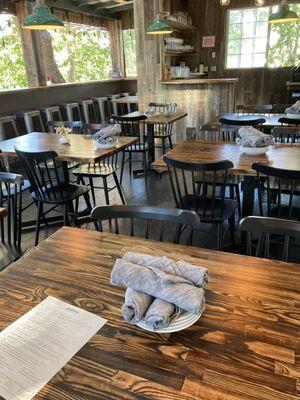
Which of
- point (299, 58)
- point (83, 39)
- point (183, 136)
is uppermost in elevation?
point (83, 39)

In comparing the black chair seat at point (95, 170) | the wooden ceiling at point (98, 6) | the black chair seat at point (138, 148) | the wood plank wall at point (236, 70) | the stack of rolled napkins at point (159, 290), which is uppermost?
the wooden ceiling at point (98, 6)

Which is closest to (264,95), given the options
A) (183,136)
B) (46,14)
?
(183,136)

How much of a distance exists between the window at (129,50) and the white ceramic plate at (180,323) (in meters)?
8.97

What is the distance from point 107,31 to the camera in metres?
8.71

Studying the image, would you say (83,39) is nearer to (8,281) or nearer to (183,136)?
(183,136)

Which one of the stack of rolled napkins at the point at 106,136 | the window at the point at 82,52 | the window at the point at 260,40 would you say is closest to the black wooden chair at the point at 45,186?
the stack of rolled napkins at the point at 106,136

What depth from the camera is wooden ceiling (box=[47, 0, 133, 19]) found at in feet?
22.3

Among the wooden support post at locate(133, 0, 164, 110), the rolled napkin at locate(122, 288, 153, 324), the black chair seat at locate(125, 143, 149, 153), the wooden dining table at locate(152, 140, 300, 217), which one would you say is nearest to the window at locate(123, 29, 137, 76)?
the wooden support post at locate(133, 0, 164, 110)

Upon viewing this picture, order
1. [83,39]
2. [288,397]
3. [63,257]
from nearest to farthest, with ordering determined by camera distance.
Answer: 1. [288,397]
2. [63,257]
3. [83,39]

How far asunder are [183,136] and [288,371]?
5.69 m

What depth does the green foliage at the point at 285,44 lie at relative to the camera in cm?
733

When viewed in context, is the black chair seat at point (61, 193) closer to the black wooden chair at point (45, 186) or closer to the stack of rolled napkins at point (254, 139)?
the black wooden chair at point (45, 186)

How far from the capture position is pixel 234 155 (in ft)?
8.63

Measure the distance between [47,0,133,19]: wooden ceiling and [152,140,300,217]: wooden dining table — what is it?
210 inches
